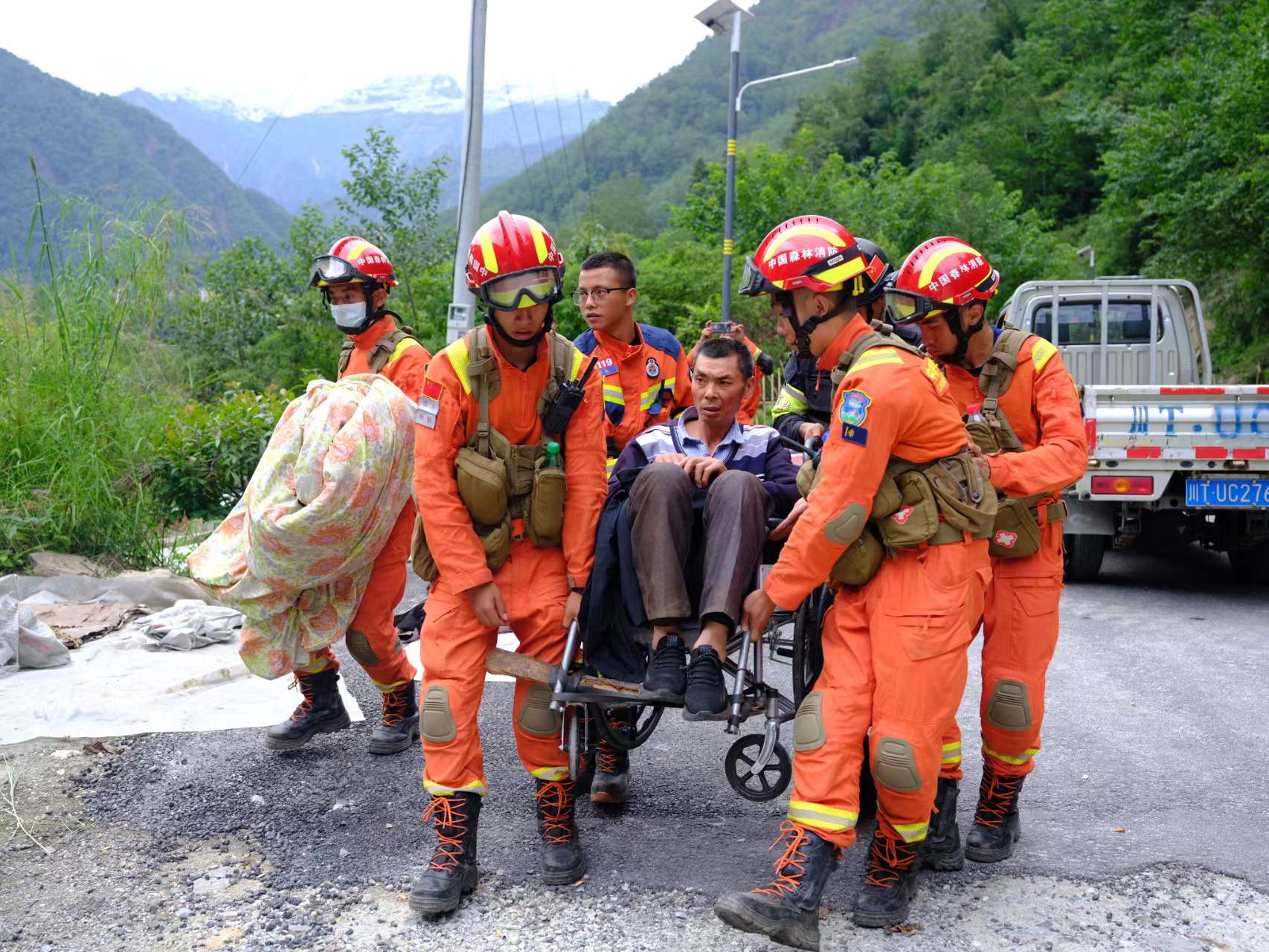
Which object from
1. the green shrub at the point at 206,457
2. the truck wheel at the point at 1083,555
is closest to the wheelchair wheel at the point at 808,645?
Result: the green shrub at the point at 206,457

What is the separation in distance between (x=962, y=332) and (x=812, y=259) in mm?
842

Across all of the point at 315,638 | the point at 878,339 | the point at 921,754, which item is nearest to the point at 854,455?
the point at 878,339

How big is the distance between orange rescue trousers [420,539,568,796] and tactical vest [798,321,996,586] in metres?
1.00

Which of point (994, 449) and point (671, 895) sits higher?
point (994, 449)

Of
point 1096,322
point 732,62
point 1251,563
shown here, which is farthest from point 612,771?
point 732,62

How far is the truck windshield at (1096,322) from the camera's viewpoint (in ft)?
35.8

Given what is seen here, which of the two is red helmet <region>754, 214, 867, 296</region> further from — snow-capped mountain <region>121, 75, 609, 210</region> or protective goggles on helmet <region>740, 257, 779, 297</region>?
snow-capped mountain <region>121, 75, 609, 210</region>

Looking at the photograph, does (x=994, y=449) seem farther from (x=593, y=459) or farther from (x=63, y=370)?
(x=63, y=370)

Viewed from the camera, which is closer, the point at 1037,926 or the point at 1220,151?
the point at 1037,926

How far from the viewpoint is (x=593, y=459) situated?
4.09 metres

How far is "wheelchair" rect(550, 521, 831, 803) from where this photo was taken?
3.58 meters

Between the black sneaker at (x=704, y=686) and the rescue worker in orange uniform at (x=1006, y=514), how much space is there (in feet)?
2.91

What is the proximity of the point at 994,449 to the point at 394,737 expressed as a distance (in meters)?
2.79

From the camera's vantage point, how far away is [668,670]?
3656 mm
